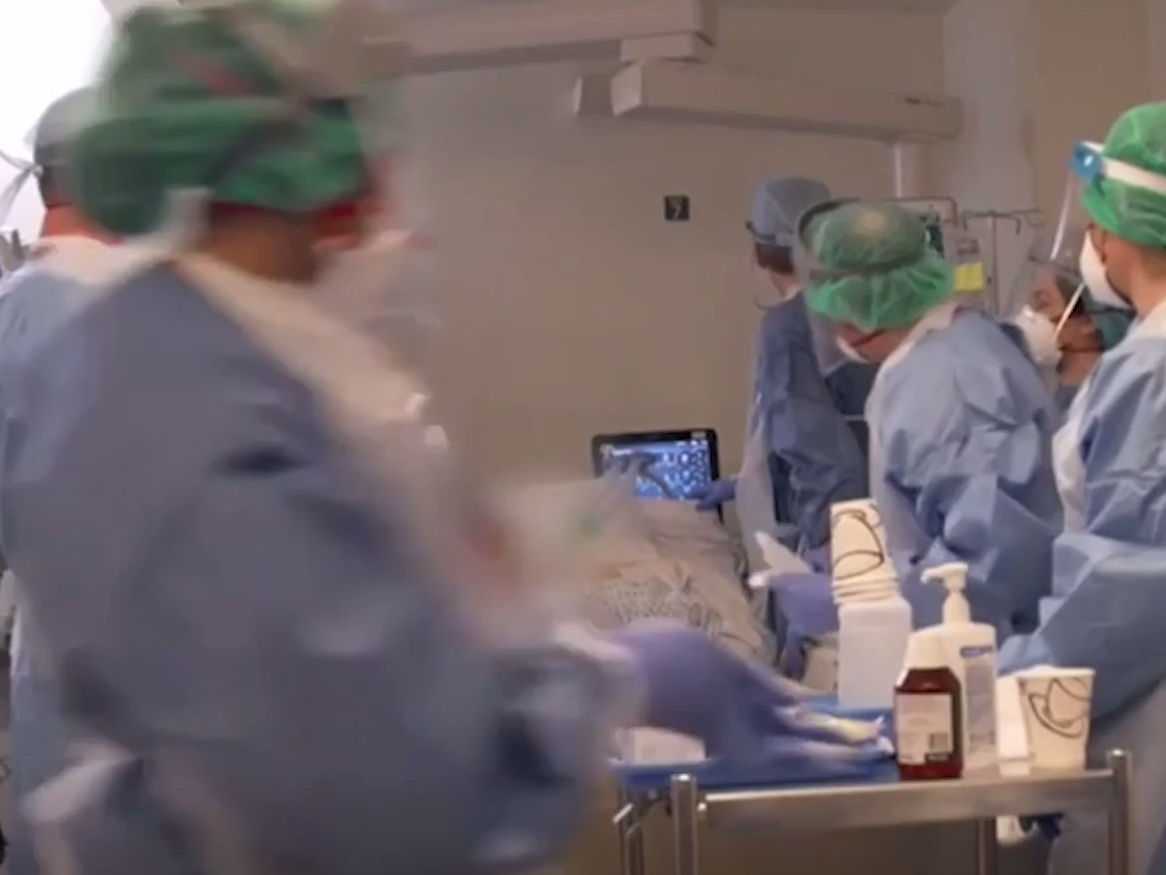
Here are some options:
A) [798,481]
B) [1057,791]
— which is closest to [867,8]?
[798,481]

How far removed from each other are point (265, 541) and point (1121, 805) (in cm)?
119

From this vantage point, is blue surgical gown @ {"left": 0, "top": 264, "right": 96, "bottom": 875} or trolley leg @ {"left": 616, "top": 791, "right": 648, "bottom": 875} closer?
blue surgical gown @ {"left": 0, "top": 264, "right": 96, "bottom": 875}

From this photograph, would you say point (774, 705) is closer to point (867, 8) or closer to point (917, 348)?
point (917, 348)

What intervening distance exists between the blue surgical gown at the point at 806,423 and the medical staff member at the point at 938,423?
2.04 ft

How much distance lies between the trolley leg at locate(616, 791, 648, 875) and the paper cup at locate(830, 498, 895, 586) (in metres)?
0.36

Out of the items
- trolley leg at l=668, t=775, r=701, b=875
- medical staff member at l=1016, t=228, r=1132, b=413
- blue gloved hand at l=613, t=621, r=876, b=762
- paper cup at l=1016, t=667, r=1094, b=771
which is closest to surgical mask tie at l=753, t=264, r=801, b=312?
medical staff member at l=1016, t=228, r=1132, b=413

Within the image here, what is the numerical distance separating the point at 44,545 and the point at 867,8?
12.6ft

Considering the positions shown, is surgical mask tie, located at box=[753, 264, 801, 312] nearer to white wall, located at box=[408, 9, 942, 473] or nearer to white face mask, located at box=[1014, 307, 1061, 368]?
white wall, located at box=[408, 9, 942, 473]

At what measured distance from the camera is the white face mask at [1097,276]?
83.5 inches

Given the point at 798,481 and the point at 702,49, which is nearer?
the point at 798,481

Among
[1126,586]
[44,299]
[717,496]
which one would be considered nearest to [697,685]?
[44,299]

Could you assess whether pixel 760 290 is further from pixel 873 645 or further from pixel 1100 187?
pixel 873 645

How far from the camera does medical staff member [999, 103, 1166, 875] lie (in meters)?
1.85

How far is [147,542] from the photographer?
86 centimetres
